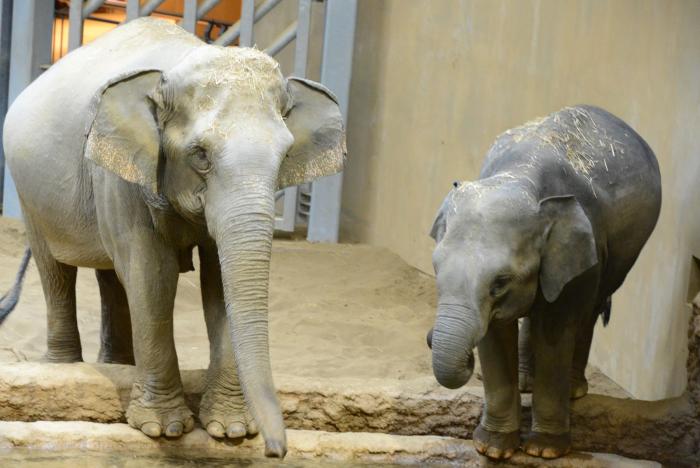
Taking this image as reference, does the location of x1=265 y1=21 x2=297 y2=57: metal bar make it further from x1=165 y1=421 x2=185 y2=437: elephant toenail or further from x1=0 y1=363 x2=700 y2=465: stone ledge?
x1=165 y1=421 x2=185 y2=437: elephant toenail

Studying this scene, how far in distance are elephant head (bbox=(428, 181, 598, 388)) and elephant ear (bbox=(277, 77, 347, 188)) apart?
476 mm

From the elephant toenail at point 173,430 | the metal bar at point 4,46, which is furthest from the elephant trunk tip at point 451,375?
the metal bar at point 4,46

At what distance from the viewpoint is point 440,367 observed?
4406 millimetres

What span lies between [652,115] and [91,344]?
3233mm

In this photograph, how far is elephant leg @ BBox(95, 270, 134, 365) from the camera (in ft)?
19.9

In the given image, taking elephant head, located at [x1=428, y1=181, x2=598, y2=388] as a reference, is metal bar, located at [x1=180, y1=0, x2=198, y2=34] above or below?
below

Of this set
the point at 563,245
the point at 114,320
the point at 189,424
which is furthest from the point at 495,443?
the point at 114,320

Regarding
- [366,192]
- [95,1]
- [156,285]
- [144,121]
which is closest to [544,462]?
[156,285]

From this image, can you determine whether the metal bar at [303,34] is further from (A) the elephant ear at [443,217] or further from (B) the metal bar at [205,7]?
(A) the elephant ear at [443,217]

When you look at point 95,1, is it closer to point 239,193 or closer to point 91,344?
point 91,344

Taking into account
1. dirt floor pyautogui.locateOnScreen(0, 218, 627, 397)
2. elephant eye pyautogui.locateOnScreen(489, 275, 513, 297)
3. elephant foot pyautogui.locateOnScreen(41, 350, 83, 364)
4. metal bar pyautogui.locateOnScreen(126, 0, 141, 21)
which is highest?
elephant eye pyautogui.locateOnScreen(489, 275, 513, 297)

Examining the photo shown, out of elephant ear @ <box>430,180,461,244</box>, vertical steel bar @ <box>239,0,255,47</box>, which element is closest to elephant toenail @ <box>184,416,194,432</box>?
elephant ear @ <box>430,180,461,244</box>

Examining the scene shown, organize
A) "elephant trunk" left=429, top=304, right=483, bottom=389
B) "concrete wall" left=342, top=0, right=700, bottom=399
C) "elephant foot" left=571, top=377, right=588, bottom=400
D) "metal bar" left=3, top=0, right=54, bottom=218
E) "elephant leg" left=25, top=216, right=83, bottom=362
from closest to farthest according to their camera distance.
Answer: "elephant trunk" left=429, top=304, right=483, bottom=389 → "elephant foot" left=571, top=377, right=588, bottom=400 → "elephant leg" left=25, top=216, right=83, bottom=362 → "concrete wall" left=342, top=0, right=700, bottom=399 → "metal bar" left=3, top=0, right=54, bottom=218

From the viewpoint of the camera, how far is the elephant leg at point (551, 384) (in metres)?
4.94
